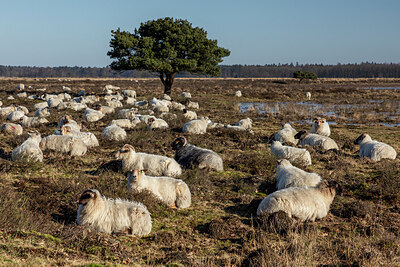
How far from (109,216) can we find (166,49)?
1159 inches

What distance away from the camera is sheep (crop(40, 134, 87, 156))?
11.7 m

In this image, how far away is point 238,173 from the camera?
11.1 meters

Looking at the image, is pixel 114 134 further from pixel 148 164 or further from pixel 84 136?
pixel 148 164

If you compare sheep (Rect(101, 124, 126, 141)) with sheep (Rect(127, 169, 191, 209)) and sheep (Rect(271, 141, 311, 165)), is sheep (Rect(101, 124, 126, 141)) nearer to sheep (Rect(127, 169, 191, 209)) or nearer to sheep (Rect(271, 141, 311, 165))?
sheep (Rect(271, 141, 311, 165))

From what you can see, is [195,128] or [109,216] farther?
[195,128]

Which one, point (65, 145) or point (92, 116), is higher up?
point (92, 116)

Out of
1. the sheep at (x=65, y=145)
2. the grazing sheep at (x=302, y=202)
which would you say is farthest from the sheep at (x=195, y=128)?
the grazing sheep at (x=302, y=202)

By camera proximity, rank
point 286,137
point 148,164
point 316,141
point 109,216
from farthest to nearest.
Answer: point 286,137 → point 316,141 → point 148,164 → point 109,216

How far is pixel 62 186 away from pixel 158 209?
2489 millimetres

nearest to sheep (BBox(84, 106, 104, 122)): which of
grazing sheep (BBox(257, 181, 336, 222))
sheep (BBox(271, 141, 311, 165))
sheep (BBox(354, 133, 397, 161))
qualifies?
sheep (BBox(271, 141, 311, 165))

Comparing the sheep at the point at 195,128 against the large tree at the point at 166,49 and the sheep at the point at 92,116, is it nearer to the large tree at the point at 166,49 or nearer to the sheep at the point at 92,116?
the sheep at the point at 92,116

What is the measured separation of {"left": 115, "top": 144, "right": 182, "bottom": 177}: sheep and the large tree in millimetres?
23430

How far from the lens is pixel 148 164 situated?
9.91 meters

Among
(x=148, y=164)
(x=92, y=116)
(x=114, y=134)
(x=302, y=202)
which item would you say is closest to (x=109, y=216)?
(x=148, y=164)
